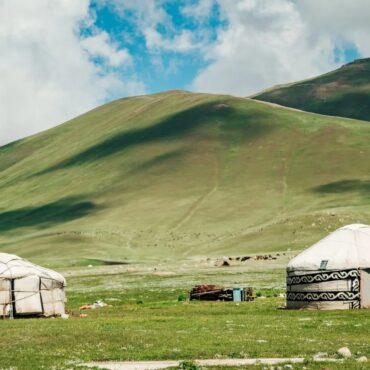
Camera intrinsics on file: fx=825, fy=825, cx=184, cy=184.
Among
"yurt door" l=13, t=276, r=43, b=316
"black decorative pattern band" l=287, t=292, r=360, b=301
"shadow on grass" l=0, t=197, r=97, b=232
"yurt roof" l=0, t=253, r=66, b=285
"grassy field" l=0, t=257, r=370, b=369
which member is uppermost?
"shadow on grass" l=0, t=197, r=97, b=232

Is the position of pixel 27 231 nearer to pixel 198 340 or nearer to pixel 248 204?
pixel 248 204

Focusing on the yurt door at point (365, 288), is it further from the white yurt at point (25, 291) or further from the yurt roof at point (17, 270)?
the yurt roof at point (17, 270)

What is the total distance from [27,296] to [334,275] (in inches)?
597

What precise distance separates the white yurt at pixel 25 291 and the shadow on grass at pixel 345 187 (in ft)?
357

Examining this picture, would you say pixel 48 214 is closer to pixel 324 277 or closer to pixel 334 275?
pixel 324 277

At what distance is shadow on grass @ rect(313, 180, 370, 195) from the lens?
14638cm

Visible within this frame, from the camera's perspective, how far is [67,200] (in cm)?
17712

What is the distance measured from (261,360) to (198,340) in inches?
204

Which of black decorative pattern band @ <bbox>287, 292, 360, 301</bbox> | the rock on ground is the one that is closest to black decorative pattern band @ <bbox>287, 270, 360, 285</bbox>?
black decorative pattern band @ <bbox>287, 292, 360, 301</bbox>

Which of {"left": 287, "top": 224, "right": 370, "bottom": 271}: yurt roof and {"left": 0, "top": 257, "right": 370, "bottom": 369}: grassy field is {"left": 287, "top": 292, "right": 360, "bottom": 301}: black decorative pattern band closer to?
{"left": 287, "top": 224, "right": 370, "bottom": 271}: yurt roof

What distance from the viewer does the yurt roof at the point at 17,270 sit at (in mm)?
40844

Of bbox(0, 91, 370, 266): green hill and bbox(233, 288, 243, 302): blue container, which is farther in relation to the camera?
bbox(0, 91, 370, 266): green hill

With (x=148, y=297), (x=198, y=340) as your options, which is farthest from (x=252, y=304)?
(x=198, y=340)

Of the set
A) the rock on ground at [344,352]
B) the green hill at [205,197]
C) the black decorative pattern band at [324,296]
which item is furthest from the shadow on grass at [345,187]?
the rock on ground at [344,352]
